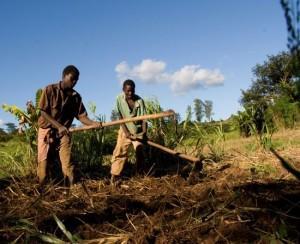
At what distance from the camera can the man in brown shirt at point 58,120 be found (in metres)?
5.32

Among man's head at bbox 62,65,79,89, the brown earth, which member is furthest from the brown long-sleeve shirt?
the brown earth

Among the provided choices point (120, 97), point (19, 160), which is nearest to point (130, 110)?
point (120, 97)

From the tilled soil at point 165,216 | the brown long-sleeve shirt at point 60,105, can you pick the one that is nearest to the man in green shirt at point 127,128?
the brown long-sleeve shirt at point 60,105

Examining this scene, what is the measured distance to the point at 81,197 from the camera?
4590mm

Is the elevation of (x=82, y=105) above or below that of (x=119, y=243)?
above

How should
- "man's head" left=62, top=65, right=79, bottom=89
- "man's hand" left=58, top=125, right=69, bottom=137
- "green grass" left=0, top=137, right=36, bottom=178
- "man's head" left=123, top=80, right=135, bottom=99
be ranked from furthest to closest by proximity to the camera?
"green grass" left=0, top=137, right=36, bottom=178 < "man's head" left=123, top=80, right=135, bottom=99 < "man's head" left=62, top=65, right=79, bottom=89 < "man's hand" left=58, top=125, right=69, bottom=137

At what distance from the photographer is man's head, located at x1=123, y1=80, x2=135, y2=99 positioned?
19.9 feet

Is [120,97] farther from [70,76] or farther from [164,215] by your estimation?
[164,215]

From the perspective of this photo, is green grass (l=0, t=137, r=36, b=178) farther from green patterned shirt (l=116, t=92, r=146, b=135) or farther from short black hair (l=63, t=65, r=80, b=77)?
short black hair (l=63, t=65, r=80, b=77)

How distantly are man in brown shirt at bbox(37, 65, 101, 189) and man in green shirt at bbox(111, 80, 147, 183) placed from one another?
0.72 m

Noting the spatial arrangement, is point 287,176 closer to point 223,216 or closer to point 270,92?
point 223,216

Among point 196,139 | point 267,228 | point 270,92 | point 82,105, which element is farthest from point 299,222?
point 270,92

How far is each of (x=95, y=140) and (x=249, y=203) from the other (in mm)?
4694

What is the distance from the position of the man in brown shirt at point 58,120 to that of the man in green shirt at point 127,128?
72 centimetres
